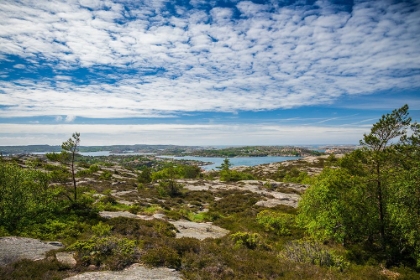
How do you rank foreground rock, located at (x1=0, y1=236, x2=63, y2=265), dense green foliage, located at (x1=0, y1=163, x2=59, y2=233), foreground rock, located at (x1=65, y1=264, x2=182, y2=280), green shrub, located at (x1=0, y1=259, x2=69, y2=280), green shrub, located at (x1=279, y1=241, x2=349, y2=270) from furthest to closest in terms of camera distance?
dense green foliage, located at (x1=0, y1=163, x2=59, y2=233) < green shrub, located at (x1=279, y1=241, x2=349, y2=270) < foreground rock, located at (x1=0, y1=236, x2=63, y2=265) < foreground rock, located at (x1=65, y1=264, x2=182, y2=280) < green shrub, located at (x1=0, y1=259, x2=69, y2=280)

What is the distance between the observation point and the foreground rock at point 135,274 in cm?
909

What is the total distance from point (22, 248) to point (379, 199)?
2246cm

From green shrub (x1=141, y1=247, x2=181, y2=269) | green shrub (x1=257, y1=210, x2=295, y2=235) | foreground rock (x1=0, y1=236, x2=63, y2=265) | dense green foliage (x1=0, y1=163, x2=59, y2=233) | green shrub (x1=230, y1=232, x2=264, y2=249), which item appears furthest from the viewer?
green shrub (x1=257, y1=210, x2=295, y2=235)

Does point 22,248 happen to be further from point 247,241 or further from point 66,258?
point 247,241

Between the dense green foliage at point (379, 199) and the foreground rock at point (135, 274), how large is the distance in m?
→ 12.4

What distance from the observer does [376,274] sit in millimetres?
12805

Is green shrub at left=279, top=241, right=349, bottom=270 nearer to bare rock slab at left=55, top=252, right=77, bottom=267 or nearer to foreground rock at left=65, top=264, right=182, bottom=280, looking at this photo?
foreground rock at left=65, top=264, right=182, bottom=280

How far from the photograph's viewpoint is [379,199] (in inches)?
623

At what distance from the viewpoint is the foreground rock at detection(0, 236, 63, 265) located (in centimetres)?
1016

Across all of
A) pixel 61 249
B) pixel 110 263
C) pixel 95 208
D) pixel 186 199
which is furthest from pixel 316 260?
pixel 186 199

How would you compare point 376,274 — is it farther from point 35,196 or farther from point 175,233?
point 35,196

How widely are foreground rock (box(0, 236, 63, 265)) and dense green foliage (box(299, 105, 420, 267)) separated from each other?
17966 mm

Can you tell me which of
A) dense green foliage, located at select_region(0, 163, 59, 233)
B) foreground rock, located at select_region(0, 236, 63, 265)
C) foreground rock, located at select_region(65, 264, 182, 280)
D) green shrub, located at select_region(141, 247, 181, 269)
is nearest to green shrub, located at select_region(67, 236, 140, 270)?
foreground rock, located at select_region(65, 264, 182, 280)

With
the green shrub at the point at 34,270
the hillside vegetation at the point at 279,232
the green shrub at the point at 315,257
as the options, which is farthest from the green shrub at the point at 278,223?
the green shrub at the point at 34,270
